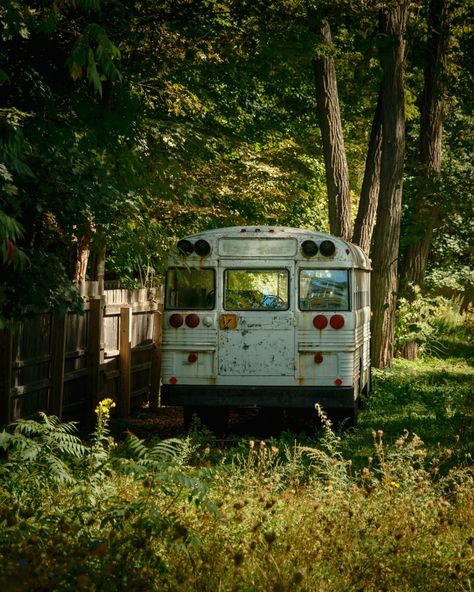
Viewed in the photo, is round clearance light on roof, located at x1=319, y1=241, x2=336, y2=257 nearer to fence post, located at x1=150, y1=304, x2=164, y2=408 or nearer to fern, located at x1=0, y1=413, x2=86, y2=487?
fence post, located at x1=150, y1=304, x2=164, y2=408

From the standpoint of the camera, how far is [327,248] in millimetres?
13117

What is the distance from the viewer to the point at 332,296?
13.2 metres

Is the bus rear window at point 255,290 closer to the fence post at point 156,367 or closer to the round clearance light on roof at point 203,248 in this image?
the round clearance light on roof at point 203,248

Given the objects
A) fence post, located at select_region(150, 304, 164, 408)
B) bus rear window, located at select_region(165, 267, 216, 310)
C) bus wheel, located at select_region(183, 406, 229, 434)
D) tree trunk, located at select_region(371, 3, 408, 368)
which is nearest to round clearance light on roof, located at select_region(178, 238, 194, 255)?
bus rear window, located at select_region(165, 267, 216, 310)

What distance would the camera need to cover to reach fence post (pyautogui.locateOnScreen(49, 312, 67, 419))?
13.0m

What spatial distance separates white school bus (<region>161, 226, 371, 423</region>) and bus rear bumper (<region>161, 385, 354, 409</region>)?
12mm

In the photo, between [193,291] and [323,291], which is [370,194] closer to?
[323,291]

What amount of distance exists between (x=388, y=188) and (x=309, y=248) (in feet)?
27.9

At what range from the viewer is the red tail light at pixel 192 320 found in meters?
13.2

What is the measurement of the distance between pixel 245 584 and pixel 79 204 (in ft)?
13.6

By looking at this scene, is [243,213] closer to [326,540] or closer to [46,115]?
[46,115]

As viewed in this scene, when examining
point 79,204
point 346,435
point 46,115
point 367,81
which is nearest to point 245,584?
point 79,204

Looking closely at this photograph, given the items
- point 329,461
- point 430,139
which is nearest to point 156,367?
point 430,139

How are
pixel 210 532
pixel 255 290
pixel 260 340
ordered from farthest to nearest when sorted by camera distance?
pixel 255 290, pixel 260 340, pixel 210 532
